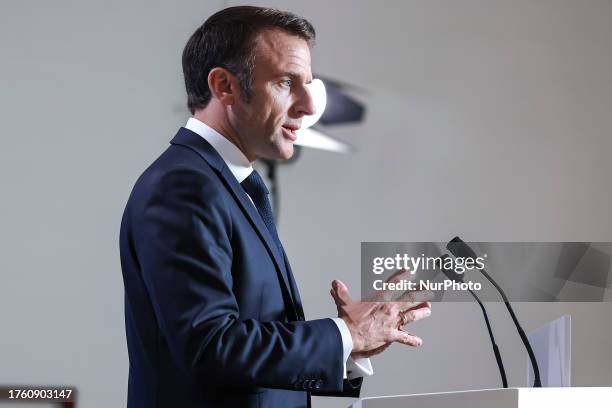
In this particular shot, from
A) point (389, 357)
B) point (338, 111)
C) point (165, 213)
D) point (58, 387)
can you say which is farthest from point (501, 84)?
point (165, 213)

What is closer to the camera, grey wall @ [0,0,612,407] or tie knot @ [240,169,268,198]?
tie knot @ [240,169,268,198]

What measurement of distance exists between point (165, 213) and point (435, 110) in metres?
2.14

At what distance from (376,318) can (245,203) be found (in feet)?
0.86

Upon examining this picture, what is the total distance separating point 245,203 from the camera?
4.80 ft

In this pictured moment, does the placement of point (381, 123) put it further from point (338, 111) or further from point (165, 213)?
point (165, 213)

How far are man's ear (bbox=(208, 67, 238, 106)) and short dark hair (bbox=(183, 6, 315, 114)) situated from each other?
10 mm

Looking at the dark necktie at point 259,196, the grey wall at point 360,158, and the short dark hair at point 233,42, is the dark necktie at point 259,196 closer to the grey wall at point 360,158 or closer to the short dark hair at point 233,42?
the short dark hair at point 233,42

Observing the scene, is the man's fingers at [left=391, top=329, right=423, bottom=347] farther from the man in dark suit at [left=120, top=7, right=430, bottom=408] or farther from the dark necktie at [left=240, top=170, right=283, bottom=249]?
the dark necktie at [left=240, top=170, right=283, bottom=249]

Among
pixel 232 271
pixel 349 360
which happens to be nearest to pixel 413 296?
pixel 349 360

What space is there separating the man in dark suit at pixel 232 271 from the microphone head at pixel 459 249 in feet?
0.70

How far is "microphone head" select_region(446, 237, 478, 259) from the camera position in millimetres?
1674

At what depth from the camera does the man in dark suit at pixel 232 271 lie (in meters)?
1.32

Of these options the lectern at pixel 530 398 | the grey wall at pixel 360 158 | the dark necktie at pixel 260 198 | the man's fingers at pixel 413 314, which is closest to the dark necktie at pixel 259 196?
the dark necktie at pixel 260 198

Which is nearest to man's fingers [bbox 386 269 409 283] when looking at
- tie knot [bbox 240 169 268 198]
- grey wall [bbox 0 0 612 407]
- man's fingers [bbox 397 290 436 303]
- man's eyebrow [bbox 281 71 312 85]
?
man's fingers [bbox 397 290 436 303]
